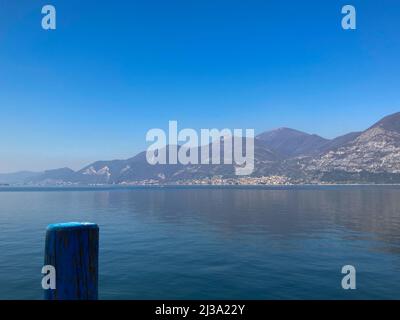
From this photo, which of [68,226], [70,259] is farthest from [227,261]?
[68,226]

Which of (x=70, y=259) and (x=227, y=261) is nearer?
(x=70, y=259)

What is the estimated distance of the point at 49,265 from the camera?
6.70m

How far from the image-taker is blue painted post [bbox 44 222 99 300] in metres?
6.66

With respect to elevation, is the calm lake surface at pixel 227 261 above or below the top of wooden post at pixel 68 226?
below

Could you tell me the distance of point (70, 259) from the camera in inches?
264

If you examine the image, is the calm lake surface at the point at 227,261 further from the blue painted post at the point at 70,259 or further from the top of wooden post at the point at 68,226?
Answer: the top of wooden post at the point at 68,226

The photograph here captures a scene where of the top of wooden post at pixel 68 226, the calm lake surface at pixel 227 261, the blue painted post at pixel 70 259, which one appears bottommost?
the calm lake surface at pixel 227 261

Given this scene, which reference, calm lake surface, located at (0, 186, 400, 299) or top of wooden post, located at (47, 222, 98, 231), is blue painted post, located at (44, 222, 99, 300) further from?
calm lake surface, located at (0, 186, 400, 299)

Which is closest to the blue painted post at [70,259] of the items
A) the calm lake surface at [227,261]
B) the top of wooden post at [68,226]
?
the top of wooden post at [68,226]

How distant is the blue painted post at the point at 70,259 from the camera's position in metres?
6.66

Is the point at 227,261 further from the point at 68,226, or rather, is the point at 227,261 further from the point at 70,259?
the point at 68,226

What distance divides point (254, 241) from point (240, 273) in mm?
18017
